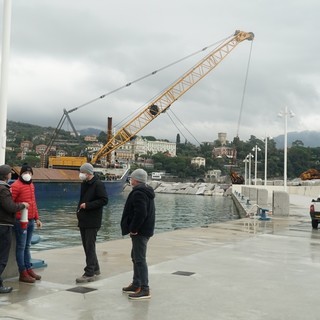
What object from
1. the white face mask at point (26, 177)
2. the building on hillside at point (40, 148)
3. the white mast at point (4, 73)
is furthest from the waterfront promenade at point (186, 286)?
the building on hillside at point (40, 148)

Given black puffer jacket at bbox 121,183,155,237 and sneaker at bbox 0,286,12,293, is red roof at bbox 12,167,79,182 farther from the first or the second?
black puffer jacket at bbox 121,183,155,237

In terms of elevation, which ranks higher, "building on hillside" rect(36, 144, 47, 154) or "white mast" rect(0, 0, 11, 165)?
"building on hillside" rect(36, 144, 47, 154)

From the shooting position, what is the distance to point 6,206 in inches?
234

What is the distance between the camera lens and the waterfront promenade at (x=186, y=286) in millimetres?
5246

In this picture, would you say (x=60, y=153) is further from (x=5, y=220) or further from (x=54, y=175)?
(x=5, y=220)

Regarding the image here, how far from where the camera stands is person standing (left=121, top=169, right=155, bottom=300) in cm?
591

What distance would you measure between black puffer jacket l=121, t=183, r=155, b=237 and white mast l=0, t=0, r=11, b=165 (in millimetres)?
2388

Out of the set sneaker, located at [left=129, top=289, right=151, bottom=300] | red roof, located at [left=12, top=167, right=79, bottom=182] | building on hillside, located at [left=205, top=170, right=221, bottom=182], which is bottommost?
sneaker, located at [left=129, top=289, right=151, bottom=300]

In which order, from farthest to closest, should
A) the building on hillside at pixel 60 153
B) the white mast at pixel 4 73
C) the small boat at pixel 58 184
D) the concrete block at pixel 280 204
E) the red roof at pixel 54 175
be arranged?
the building on hillside at pixel 60 153, the red roof at pixel 54 175, the small boat at pixel 58 184, the concrete block at pixel 280 204, the white mast at pixel 4 73

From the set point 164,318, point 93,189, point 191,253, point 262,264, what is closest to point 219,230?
point 191,253

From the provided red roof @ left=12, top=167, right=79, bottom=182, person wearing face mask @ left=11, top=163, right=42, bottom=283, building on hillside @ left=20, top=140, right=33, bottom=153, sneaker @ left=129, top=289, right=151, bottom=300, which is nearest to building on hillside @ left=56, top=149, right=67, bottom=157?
red roof @ left=12, top=167, right=79, bottom=182

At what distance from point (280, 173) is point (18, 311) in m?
158

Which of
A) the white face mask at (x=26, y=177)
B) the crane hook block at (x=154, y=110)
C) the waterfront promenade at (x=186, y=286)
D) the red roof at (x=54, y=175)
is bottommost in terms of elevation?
the waterfront promenade at (x=186, y=286)

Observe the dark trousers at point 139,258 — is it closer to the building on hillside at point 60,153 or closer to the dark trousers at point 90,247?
the dark trousers at point 90,247
